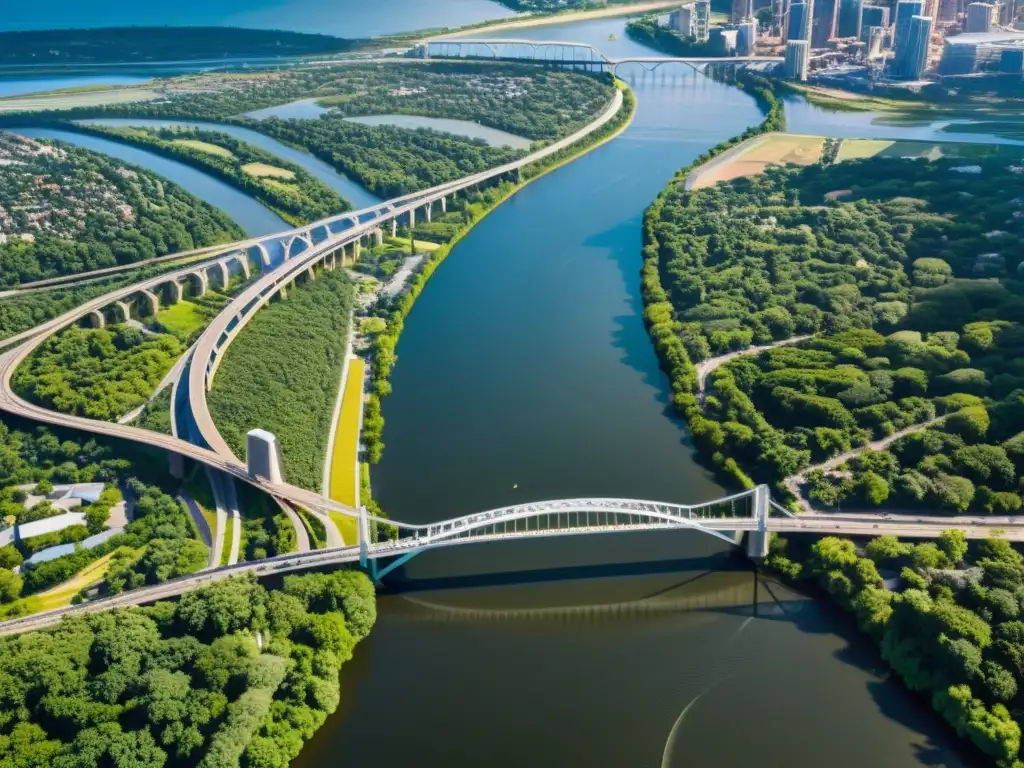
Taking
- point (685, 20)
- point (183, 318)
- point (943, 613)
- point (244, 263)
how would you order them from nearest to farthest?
point (943, 613) → point (183, 318) → point (244, 263) → point (685, 20)

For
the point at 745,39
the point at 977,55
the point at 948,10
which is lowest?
the point at 977,55

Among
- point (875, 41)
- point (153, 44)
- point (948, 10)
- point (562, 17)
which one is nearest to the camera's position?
point (875, 41)

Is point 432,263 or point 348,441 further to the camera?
point 432,263

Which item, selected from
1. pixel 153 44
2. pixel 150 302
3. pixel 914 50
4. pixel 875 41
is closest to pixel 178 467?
pixel 150 302

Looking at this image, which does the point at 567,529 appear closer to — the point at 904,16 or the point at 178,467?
the point at 178,467

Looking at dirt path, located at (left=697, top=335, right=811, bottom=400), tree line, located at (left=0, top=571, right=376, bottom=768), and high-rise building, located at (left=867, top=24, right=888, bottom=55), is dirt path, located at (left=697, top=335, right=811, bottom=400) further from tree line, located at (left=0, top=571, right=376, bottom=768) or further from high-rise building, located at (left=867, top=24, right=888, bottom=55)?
high-rise building, located at (left=867, top=24, right=888, bottom=55)

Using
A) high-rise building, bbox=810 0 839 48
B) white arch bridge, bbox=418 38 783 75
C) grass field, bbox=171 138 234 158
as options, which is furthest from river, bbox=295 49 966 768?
high-rise building, bbox=810 0 839 48

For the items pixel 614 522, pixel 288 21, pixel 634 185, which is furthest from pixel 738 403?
pixel 288 21

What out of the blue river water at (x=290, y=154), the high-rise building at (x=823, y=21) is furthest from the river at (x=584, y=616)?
the high-rise building at (x=823, y=21)
